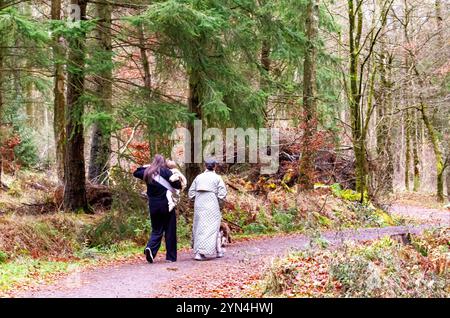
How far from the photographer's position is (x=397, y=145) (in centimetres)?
4094

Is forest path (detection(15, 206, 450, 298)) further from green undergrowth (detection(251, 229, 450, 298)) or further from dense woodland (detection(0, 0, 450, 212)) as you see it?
dense woodland (detection(0, 0, 450, 212))

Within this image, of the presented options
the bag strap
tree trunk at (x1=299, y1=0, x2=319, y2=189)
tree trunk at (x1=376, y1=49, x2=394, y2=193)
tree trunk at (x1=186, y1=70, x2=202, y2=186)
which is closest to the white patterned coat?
the bag strap

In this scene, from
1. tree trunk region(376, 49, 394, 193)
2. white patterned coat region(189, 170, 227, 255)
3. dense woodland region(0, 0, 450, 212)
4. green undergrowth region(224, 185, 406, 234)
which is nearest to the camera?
white patterned coat region(189, 170, 227, 255)

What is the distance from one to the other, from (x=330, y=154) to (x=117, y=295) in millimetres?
15643

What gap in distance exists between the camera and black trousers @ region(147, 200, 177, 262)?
995 centimetres

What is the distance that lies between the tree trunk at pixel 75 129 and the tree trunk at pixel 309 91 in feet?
20.8

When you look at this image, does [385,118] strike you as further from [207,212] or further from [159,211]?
[159,211]

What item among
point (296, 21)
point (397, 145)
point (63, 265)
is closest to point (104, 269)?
point (63, 265)

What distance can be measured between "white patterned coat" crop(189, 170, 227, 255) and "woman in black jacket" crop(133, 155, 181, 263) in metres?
0.51

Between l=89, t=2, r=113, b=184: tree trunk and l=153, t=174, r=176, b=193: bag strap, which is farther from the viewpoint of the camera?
l=89, t=2, r=113, b=184: tree trunk

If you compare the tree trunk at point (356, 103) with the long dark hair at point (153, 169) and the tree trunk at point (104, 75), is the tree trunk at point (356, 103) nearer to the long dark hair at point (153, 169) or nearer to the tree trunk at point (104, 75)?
the tree trunk at point (104, 75)

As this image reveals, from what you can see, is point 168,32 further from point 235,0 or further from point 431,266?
point 431,266

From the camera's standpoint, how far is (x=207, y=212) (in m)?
10.3
